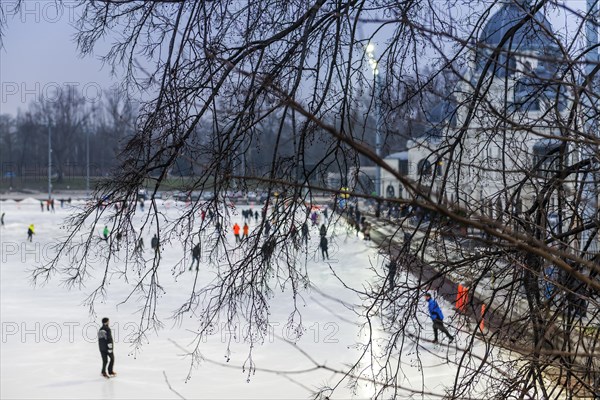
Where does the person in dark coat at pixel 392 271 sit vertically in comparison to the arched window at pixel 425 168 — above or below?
below

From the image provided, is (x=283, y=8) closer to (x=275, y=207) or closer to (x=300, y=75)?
(x=300, y=75)

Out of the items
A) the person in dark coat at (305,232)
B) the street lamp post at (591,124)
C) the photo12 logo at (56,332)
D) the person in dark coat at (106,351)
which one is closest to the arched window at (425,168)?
the person in dark coat at (305,232)

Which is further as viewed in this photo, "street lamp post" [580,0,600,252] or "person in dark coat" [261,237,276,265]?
"person in dark coat" [261,237,276,265]

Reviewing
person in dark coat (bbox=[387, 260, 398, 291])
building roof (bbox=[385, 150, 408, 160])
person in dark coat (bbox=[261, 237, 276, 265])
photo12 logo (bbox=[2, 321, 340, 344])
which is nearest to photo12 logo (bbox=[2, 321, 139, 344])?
photo12 logo (bbox=[2, 321, 340, 344])

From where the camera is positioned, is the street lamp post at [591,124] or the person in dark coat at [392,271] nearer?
the street lamp post at [591,124]

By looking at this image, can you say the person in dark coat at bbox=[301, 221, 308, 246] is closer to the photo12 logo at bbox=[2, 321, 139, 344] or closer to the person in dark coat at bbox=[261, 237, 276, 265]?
the person in dark coat at bbox=[261, 237, 276, 265]

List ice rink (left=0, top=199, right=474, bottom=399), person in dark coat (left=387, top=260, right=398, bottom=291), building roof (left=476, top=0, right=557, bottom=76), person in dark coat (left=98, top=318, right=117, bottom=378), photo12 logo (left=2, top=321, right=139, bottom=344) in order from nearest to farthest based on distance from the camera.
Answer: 1. building roof (left=476, top=0, right=557, bottom=76)
2. person in dark coat (left=387, top=260, right=398, bottom=291)
3. ice rink (left=0, top=199, right=474, bottom=399)
4. person in dark coat (left=98, top=318, right=117, bottom=378)
5. photo12 logo (left=2, top=321, right=139, bottom=344)

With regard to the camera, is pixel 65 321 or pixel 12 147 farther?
pixel 12 147

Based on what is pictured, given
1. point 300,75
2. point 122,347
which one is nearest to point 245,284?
point 300,75

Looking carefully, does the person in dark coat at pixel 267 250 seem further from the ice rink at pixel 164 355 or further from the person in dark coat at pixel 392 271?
the ice rink at pixel 164 355

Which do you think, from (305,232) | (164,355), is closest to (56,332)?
(164,355)

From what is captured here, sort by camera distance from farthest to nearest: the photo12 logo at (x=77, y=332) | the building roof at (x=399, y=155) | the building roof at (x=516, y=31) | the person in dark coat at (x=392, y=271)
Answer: the photo12 logo at (x=77, y=332), the person in dark coat at (x=392, y=271), the building roof at (x=516, y=31), the building roof at (x=399, y=155)

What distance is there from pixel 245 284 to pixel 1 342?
39.6 feet

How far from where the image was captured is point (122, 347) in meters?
15.0
